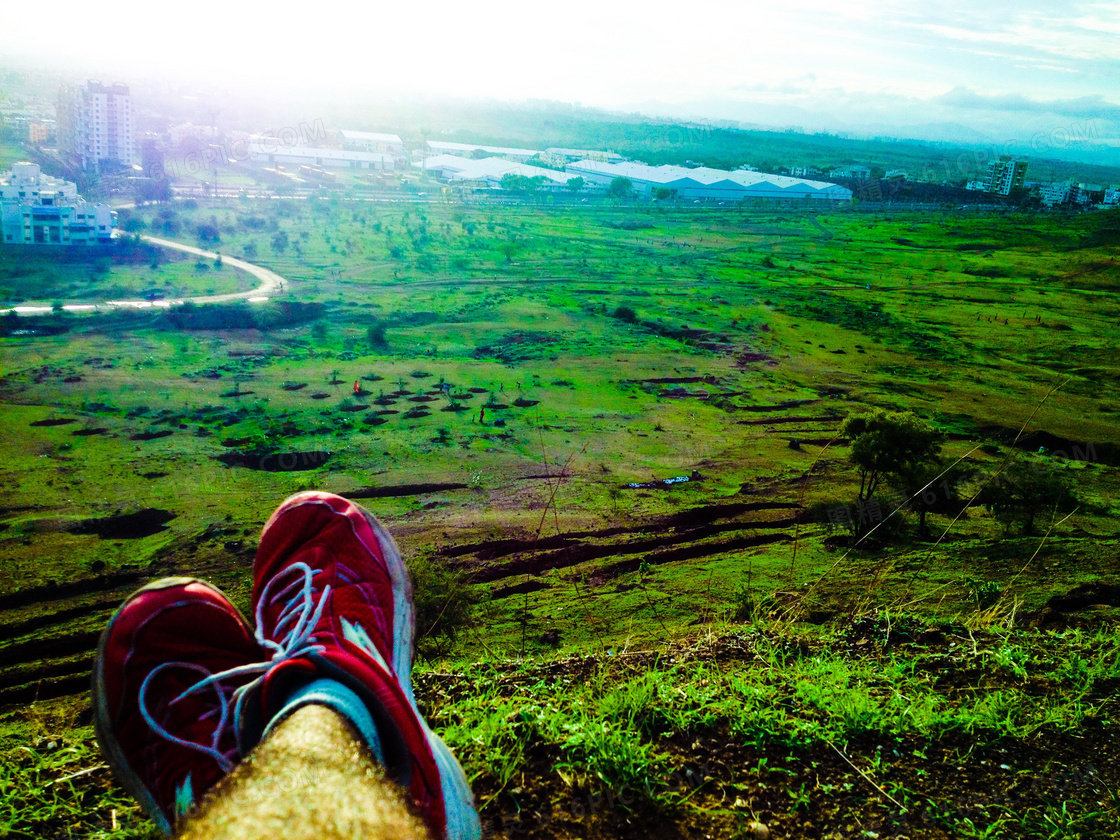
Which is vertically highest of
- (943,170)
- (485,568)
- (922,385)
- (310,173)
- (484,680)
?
(943,170)

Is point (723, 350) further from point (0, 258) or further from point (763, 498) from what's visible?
point (0, 258)

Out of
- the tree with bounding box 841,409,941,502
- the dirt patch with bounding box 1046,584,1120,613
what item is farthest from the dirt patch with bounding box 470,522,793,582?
the dirt patch with bounding box 1046,584,1120,613

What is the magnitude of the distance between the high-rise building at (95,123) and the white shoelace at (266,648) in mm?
26038

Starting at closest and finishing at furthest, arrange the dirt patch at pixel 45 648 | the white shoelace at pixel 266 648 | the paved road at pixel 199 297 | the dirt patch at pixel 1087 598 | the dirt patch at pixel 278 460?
the white shoelace at pixel 266 648 < the dirt patch at pixel 1087 598 < the dirt patch at pixel 45 648 < the dirt patch at pixel 278 460 < the paved road at pixel 199 297

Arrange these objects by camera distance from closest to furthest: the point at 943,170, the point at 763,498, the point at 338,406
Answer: the point at 763,498 → the point at 338,406 → the point at 943,170

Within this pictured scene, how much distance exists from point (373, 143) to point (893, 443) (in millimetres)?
34531

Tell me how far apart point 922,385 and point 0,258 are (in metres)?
18.0

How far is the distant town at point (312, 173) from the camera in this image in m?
17.0

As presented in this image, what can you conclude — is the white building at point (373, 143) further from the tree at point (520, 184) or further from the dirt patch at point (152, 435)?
the dirt patch at point (152, 435)

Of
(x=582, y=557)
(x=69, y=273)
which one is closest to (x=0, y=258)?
(x=69, y=273)

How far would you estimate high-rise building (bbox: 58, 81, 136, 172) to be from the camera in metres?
22.9

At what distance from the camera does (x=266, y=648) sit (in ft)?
3.25

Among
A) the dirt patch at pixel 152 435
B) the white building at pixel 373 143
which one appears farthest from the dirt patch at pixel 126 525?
the white building at pixel 373 143

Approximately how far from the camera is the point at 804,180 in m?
29.3
